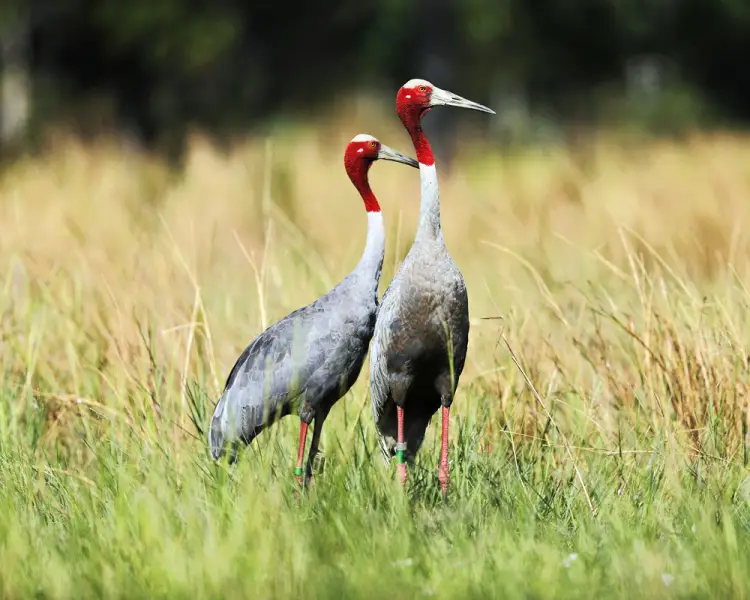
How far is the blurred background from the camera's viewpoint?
1716 cm

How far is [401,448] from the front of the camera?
138 inches

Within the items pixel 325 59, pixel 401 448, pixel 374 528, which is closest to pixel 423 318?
pixel 401 448

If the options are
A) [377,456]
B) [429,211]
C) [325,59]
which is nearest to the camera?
[429,211]

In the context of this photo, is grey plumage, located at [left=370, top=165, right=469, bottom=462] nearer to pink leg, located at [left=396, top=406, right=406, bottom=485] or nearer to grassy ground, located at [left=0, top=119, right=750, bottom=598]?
pink leg, located at [left=396, top=406, right=406, bottom=485]

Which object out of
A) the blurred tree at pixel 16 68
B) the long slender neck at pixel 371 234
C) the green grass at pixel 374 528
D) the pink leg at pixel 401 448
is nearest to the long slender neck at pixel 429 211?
the long slender neck at pixel 371 234

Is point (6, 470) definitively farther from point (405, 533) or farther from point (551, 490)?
point (551, 490)

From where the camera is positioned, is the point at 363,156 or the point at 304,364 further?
the point at 363,156

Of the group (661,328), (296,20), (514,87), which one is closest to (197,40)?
(296,20)

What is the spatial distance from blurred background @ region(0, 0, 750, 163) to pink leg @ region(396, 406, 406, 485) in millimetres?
11680

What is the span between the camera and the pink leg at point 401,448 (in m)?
3.46

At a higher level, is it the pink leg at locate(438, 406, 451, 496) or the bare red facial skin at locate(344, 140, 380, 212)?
the bare red facial skin at locate(344, 140, 380, 212)

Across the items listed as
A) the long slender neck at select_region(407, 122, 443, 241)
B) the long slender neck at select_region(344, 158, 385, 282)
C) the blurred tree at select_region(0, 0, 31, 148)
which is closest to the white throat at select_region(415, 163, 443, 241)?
the long slender neck at select_region(407, 122, 443, 241)

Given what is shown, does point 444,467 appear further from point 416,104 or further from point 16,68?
point 16,68

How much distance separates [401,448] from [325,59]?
19.3 meters
